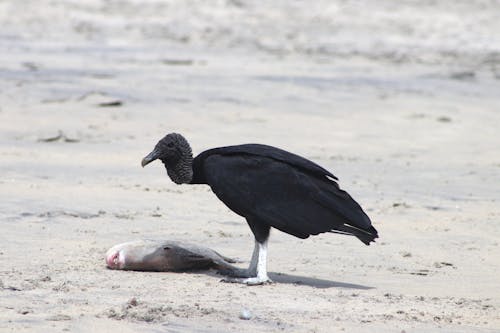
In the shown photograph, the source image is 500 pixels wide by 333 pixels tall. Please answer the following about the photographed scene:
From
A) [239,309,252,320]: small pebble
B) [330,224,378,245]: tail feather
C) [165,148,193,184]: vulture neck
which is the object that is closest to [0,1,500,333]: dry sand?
[239,309,252,320]: small pebble

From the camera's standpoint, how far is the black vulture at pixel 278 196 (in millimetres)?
5824

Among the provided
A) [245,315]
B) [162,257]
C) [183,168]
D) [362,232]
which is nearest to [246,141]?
[183,168]

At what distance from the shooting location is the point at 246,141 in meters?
10.2

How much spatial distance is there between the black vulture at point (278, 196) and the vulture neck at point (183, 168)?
81 mm

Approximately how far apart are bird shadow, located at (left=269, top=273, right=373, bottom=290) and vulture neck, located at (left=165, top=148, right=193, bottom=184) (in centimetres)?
65

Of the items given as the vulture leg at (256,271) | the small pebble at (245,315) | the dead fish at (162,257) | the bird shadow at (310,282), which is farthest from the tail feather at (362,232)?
the small pebble at (245,315)

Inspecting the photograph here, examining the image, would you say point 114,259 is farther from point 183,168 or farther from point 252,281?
point 252,281

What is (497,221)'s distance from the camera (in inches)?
305

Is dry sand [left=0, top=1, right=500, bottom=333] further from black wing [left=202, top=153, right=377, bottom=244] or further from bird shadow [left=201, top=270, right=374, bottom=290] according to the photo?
black wing [left=202, top=153, right=377, bottom=244]

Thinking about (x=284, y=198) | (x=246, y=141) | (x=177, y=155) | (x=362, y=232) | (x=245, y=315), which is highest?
(x=246, y=141)

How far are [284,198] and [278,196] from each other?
3 cm

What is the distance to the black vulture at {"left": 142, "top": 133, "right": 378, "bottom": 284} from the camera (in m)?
5.82

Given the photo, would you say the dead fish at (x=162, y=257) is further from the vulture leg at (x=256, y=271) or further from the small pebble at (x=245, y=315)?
the small pebble at (x=245, y=315)

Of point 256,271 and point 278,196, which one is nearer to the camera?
point 278,196
